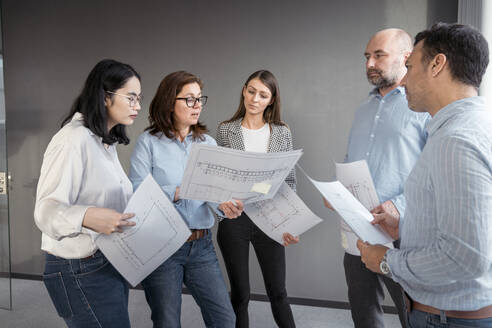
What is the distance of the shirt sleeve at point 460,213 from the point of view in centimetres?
85

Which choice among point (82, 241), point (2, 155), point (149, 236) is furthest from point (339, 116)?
point (2, 155)

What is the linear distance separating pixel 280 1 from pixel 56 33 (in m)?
2.14

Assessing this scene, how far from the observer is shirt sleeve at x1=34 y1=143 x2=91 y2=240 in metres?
1.23

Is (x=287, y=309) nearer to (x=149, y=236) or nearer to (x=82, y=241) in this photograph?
(x=149, y=236)

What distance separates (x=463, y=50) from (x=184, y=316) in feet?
9.10

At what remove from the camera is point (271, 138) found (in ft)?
8.04

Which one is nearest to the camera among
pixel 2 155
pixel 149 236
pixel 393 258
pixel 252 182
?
pixel 393 258

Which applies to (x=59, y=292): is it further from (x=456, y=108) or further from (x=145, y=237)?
(x=456, y=108)

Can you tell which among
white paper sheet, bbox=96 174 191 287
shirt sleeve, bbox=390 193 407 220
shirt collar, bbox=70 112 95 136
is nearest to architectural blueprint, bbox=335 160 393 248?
shirt sleeve, bbox=390 193 407 220

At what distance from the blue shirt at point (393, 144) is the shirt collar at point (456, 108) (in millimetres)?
815

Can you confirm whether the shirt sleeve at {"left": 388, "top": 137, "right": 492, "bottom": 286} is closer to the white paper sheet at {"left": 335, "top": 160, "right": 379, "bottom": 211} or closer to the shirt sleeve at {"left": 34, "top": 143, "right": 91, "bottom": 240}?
the white paper sheet at {"left": 335, "top": 160, "right": 379, "bottom": 211}

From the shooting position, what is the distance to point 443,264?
2.96 feet

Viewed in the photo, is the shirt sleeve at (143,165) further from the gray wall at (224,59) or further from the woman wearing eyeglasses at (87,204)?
the gray wall at (224,59)

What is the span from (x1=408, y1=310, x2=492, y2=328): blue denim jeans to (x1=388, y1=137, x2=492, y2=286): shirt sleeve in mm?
A: 141
